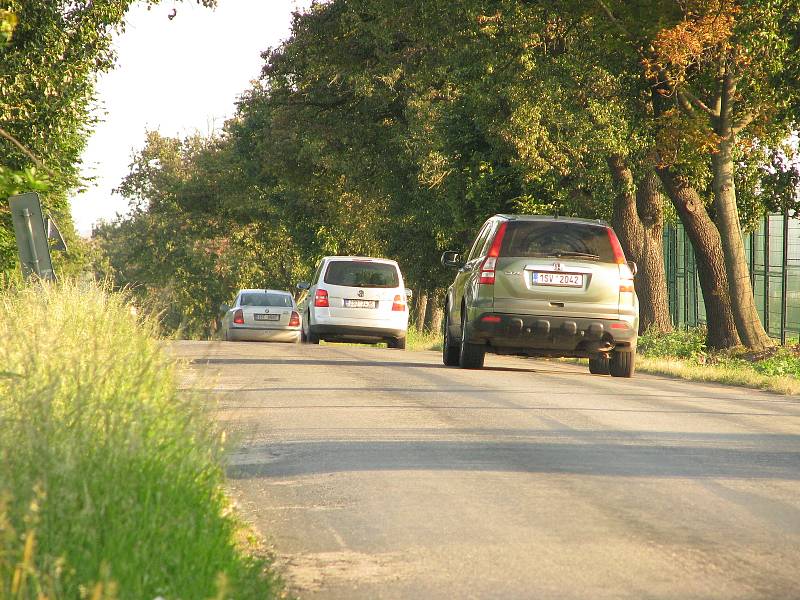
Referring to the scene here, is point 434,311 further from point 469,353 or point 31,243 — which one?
point 31,243

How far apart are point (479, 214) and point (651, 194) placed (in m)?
6.48

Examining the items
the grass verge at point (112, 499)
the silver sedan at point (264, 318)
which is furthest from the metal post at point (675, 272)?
the grass verge at point (112, 499)

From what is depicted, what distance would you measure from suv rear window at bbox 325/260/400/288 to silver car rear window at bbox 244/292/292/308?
5851mm

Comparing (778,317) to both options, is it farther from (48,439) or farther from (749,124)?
(48,439)

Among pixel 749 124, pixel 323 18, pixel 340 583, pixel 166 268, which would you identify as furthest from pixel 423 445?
pixel 166 268

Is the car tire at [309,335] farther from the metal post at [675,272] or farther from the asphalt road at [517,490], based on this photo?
the metal post at [675,272]

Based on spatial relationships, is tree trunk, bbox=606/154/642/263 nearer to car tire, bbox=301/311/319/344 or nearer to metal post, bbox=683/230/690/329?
car tire, bbox=301/311/319/344

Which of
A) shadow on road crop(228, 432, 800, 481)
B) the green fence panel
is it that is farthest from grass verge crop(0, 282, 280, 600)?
the green fence panel

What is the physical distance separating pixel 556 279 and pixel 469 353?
184 centimetres

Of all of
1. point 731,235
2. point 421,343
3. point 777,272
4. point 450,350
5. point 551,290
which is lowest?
point 421,343

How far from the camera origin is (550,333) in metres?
17.6

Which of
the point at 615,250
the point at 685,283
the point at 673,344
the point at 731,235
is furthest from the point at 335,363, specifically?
the point at 685,283

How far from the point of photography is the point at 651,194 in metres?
31.0

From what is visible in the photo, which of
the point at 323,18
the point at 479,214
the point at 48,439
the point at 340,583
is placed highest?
the point at 323,18
